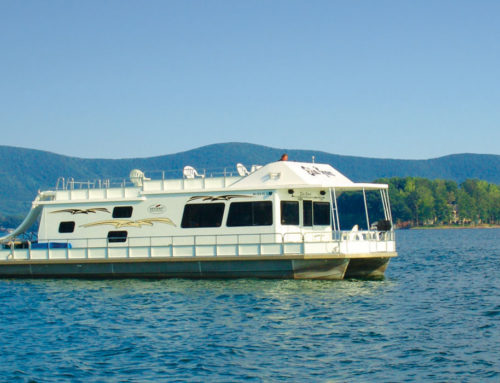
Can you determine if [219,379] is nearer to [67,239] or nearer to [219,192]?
[219,192]

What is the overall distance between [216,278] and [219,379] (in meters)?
11.8

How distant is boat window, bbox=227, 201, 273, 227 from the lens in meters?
25.9

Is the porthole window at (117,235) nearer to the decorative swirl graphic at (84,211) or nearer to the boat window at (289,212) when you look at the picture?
the decorative swirl graphic at (84,211)

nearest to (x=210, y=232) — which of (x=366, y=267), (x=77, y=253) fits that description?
(x=77, y=253)

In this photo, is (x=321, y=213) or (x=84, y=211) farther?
(x=84, y=211)

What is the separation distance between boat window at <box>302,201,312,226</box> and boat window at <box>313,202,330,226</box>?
246 mm

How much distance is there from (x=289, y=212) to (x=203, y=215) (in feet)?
10.8

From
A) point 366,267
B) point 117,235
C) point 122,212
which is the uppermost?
point 122,212

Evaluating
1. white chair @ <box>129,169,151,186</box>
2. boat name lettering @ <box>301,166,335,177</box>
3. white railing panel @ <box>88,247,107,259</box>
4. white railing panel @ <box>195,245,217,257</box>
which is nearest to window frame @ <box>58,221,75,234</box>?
white railing panel @ <box>88,247,107,259</box>

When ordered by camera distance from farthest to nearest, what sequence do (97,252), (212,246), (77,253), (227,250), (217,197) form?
(77,253)
(97,252)
(217,197)
(212,246)
(227,250)

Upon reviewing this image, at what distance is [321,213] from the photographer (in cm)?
2762

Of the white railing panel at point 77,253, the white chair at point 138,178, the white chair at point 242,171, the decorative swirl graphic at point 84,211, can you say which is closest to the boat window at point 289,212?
the white chair at point 242,171

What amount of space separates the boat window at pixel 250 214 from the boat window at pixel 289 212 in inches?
19.6

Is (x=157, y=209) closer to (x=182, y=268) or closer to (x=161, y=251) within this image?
(x=161, y=251)
